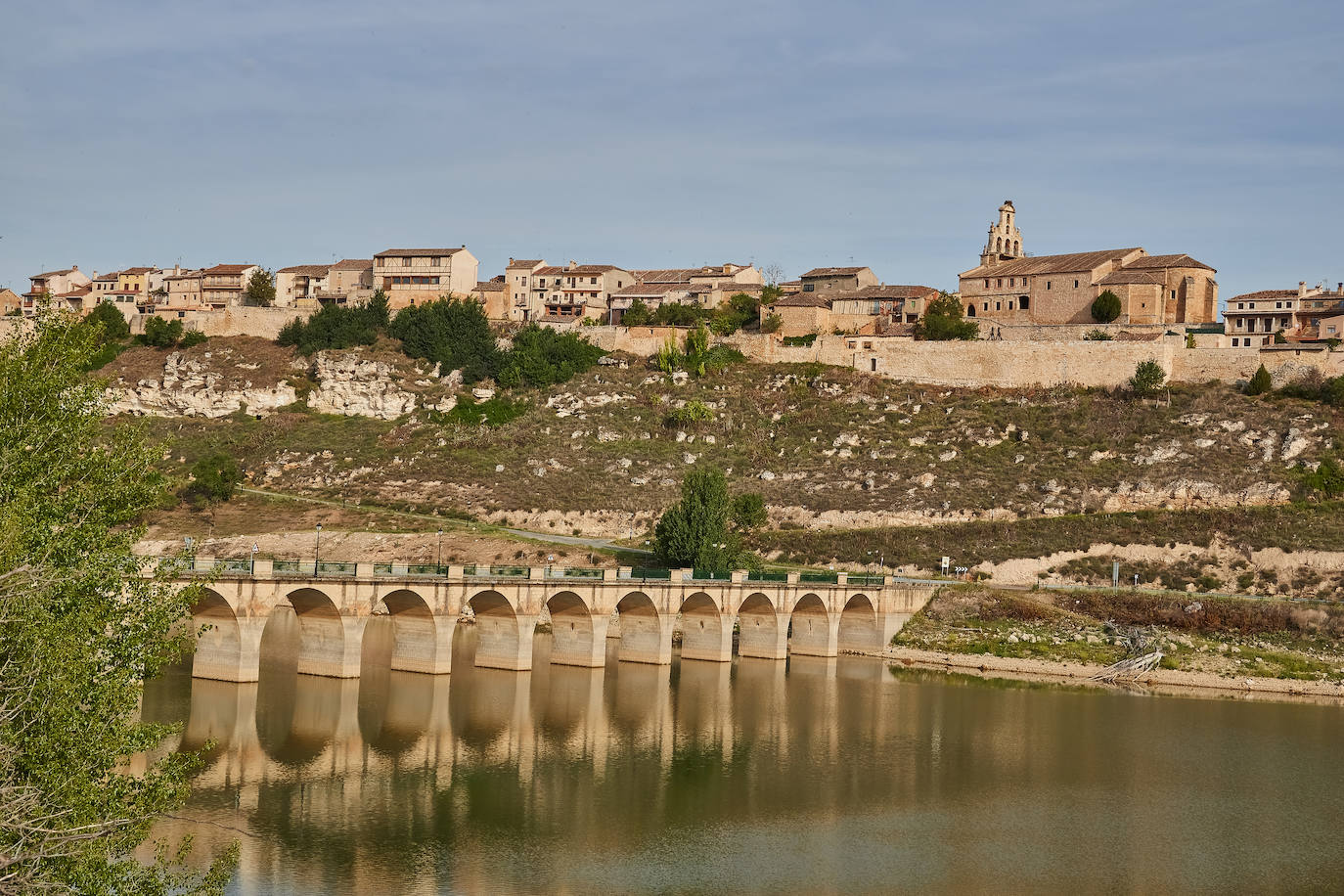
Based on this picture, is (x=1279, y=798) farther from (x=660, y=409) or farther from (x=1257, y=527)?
(x=660, y=409)

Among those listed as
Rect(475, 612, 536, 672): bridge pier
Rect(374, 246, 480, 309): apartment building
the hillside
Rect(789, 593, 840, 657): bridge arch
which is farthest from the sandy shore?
Rect(374, 246, 480, 309): apartment building

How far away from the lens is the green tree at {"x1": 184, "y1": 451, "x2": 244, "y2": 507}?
306 feet

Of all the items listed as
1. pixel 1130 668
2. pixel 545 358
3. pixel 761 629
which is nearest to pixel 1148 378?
pixel 1130 668

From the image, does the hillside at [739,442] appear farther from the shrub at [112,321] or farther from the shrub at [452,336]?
the shrub at [112,321]

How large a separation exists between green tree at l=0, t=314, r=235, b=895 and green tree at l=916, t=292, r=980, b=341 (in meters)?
86.7

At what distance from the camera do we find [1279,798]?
4869 cm

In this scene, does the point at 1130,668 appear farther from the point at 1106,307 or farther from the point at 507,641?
the point at 1106,307

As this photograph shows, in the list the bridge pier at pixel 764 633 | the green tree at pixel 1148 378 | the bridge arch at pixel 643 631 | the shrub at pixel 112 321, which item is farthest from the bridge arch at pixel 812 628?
the shrub at pixel 112 321

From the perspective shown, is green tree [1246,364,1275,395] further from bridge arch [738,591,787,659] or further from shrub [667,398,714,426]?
bridge arch [738,591,787,659]

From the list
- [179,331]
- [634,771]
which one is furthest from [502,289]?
[634,771]

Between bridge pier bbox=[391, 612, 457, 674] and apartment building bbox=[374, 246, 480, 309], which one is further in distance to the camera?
apartment building bbox=[374, 246, 480, 309]

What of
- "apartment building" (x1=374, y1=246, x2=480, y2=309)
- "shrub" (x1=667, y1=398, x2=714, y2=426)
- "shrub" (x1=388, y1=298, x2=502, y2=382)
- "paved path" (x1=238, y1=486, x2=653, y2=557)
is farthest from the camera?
"apartment building" (x1=374, y1=246, x2=480, y2=309)

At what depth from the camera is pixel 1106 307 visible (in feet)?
362

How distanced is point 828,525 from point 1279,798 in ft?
140
